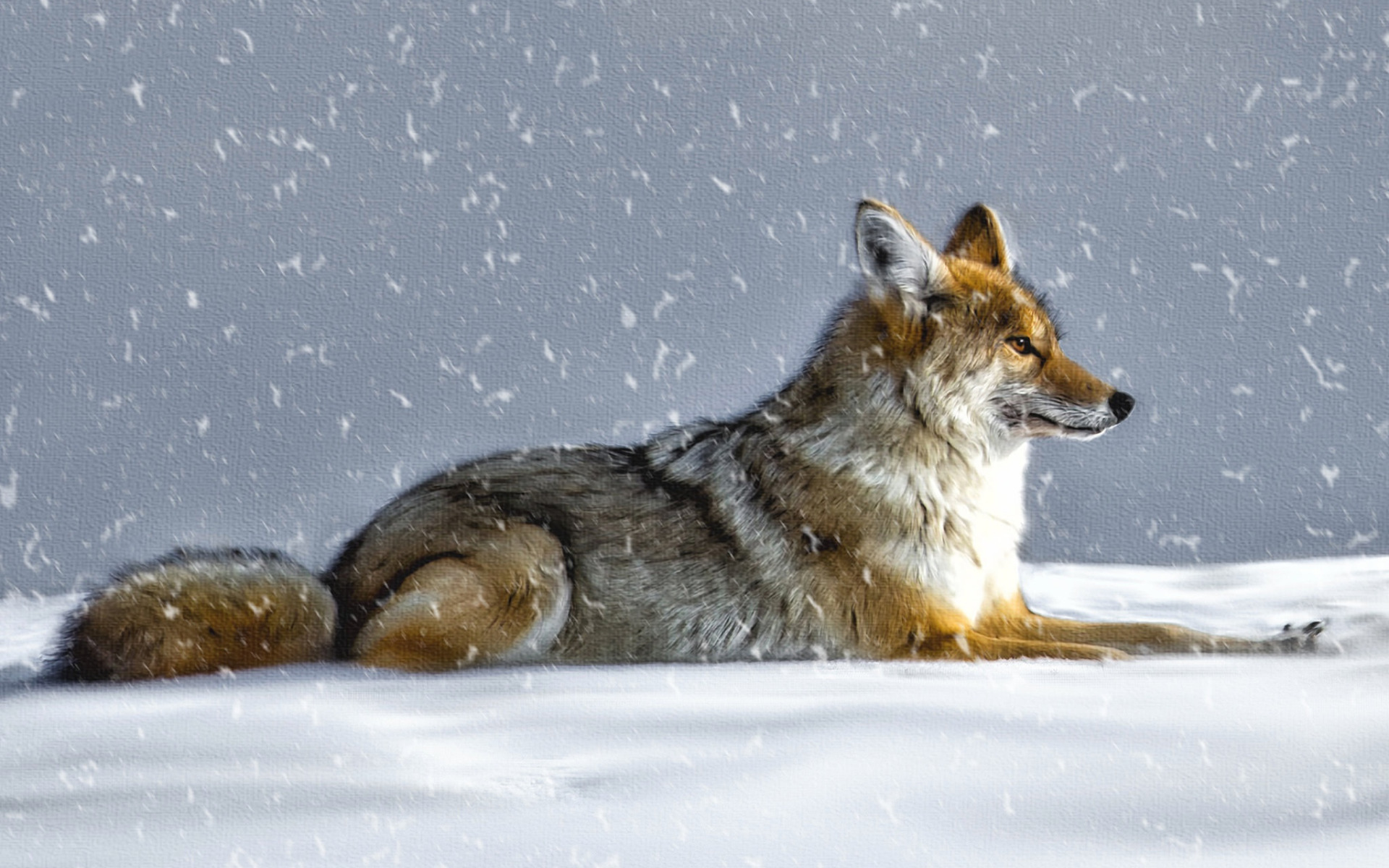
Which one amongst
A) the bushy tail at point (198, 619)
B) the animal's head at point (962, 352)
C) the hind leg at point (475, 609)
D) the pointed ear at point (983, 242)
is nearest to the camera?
the bushy tail at point (198, 619)

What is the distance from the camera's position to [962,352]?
14.8ft

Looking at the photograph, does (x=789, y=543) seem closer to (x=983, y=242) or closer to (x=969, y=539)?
(x=969, y=539)

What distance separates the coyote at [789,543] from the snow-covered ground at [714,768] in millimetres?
351

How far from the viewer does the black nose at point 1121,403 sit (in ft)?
14.6

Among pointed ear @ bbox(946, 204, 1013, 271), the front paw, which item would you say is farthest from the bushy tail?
the front paw

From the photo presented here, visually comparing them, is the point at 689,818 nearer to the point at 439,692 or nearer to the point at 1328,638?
the point at 439,692

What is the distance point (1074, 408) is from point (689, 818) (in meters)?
2.48

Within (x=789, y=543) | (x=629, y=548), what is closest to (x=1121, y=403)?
(x=789, y=543)

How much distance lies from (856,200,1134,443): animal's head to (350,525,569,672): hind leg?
1.45 meters

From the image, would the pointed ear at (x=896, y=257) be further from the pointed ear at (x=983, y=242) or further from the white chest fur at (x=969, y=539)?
the white chest fur at (x=969, y=539)

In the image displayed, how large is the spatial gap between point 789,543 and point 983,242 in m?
1.51

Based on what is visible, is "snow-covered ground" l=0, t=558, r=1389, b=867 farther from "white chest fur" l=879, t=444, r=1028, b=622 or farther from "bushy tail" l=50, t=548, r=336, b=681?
"white chest fur" l=879, t=444, r=1028, b=622

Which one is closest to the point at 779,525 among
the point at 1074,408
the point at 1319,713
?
the point at 1074,408

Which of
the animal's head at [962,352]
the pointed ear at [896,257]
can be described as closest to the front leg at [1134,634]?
the animal's head at [962,352]
